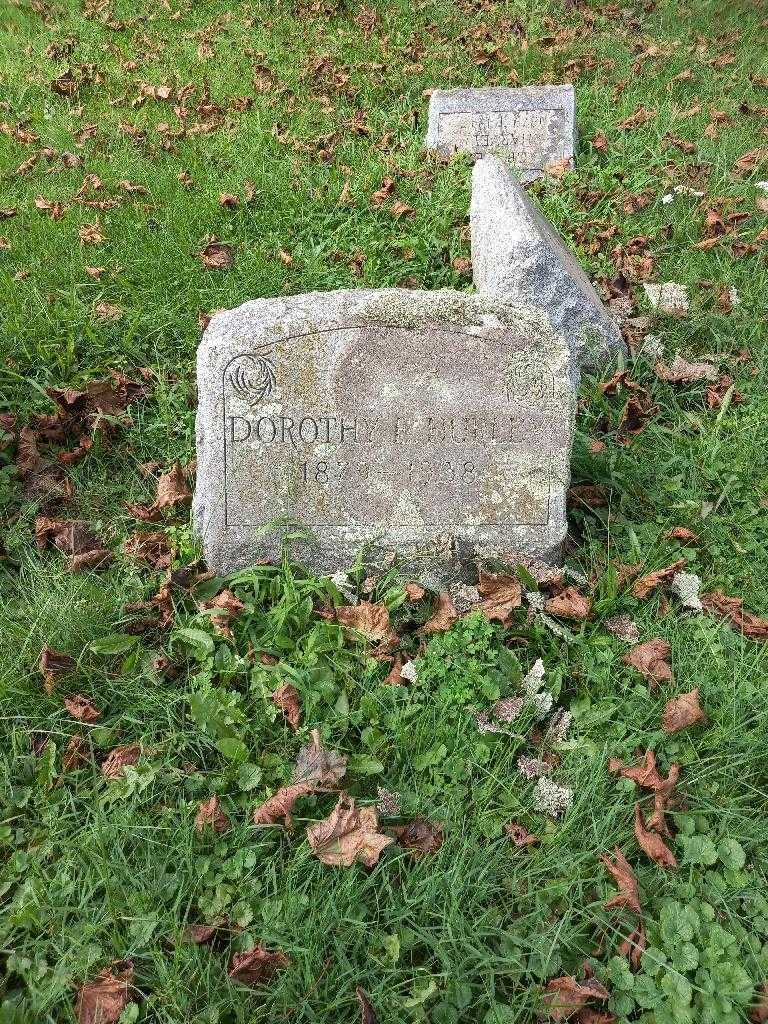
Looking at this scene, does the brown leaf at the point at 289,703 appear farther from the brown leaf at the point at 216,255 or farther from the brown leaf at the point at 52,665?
the brown leaf at the point at 216,255

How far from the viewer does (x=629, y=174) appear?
4.99 metres

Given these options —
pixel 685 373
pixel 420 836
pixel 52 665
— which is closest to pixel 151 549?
pixel 52 665

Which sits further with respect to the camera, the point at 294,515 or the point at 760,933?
the point at 294,515

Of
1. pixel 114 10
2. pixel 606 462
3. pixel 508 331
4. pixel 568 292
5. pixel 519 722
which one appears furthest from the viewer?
pixel 114 10

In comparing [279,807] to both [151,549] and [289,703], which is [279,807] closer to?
[289,703]

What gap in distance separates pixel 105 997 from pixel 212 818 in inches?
19.0

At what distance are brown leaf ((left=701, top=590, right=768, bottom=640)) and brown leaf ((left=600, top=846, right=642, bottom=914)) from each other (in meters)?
1.02

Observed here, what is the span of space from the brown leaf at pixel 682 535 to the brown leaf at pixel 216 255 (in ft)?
9.68

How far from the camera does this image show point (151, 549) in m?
2.90

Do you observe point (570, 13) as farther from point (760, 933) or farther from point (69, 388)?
point (760, 933)

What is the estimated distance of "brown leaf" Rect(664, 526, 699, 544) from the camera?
2.85 m

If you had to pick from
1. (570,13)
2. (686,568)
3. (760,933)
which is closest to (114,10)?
(570,13)

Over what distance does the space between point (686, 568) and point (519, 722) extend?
99cm

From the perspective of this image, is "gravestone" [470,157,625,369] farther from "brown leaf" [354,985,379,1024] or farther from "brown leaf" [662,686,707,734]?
"brown leaf" [354,985,379,1024]
